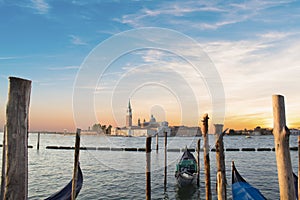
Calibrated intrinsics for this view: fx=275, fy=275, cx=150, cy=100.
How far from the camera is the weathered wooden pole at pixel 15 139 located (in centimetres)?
289

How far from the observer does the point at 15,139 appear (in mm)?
2920

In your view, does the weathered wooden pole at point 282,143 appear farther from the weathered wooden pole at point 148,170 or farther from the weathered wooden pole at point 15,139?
the weathered wooden pole at point 148,170

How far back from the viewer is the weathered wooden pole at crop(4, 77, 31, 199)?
114 inches

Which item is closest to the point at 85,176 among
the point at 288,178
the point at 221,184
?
the point at 221,184

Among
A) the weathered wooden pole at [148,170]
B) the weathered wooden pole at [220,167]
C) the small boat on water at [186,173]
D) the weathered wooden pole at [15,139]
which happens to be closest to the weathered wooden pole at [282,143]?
the weathered wooden pole at [220,167]

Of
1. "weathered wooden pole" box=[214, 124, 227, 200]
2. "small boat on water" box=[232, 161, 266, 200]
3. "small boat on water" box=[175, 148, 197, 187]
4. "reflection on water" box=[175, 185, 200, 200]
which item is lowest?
"reflection on water" box=[175, 185, 200, 200]

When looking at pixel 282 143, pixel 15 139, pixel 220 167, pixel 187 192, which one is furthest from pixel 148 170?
pixel 15 139

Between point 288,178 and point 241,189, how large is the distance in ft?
12.0

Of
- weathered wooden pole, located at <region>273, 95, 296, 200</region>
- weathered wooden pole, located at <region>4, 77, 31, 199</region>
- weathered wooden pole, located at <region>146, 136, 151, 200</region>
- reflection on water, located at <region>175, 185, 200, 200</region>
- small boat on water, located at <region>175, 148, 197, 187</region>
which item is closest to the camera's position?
weathered wooden pole, located at <region>4, 77, 31, 199</region>

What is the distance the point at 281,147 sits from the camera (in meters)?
4.01

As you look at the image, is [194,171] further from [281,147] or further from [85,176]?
[281,147]

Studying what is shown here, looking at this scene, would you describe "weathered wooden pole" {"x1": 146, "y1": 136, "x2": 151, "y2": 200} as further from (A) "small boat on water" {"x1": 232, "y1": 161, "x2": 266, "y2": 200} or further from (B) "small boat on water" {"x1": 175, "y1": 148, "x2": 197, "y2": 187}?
(B) "small boat on water" {"x1": 175, "y1": 148, "x2": 197, "y2": 187}

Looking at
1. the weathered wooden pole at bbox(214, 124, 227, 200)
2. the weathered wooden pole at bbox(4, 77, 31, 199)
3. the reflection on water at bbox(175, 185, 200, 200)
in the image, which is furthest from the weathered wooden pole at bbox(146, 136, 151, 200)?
the weathered wooden pole at bbox(4, 77, 31, 199)

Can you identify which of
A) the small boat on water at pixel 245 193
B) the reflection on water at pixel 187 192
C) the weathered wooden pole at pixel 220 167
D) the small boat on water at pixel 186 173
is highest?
the weathered wooden pole at pixel 220 167
